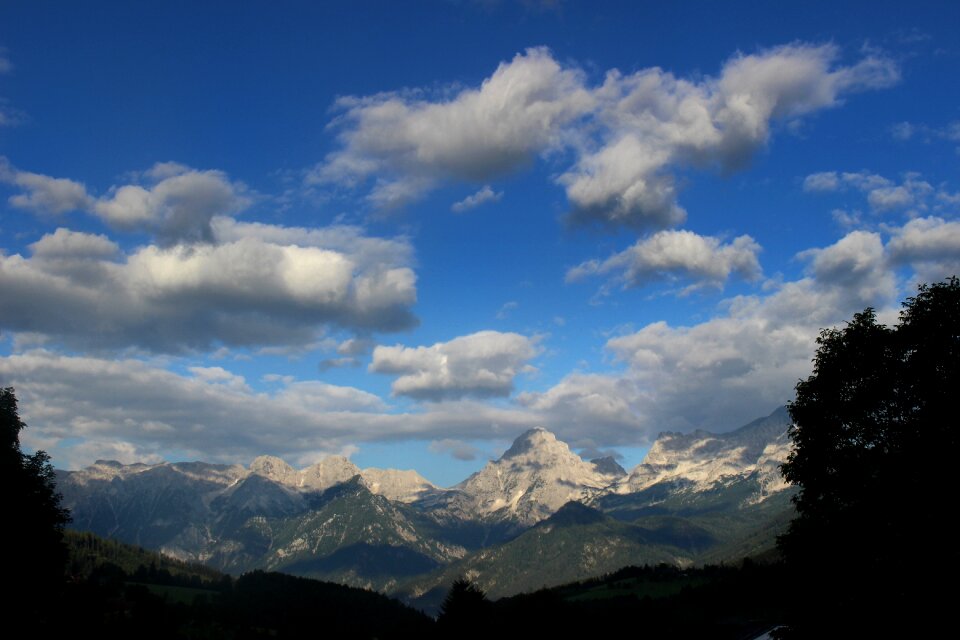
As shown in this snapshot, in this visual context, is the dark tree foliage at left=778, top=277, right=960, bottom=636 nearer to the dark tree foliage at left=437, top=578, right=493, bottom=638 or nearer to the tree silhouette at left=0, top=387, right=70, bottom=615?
the dark tree foliage at left=437, top=578, right=493, bottom=638

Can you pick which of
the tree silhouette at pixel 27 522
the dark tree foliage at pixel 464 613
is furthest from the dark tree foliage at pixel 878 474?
the tree silhouette at pixel 27 522

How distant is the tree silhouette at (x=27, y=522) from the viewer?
61.3m

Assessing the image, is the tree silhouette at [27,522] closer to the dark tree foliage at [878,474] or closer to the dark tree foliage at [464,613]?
the dark tree foliage at [464,613]

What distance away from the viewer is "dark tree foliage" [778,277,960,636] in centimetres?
2728

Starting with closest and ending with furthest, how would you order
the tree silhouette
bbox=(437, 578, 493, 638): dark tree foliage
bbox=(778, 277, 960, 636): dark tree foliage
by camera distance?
bbox=(778, 277, 960, 636): dark tree foliage, the tree silhouette, bbox=(437, 578, 493, 638): dark tree foliage

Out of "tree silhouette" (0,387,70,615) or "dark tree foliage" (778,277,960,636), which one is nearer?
"dark tree foliage" (778,277,960,636)

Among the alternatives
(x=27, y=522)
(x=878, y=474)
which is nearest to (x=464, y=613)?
(x=27, y=522)

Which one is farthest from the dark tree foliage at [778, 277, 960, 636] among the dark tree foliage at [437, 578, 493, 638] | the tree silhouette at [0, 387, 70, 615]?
the tree silhouette at [0, 387, 70, 615]

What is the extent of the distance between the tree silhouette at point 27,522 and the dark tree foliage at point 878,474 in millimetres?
62001

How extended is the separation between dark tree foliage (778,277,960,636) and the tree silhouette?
203ft

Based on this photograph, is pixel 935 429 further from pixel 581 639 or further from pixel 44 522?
pixel 581 639

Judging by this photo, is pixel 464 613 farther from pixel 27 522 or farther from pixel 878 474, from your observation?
pixel 878 474

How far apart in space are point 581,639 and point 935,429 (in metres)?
93.8

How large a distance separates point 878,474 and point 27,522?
220ft
